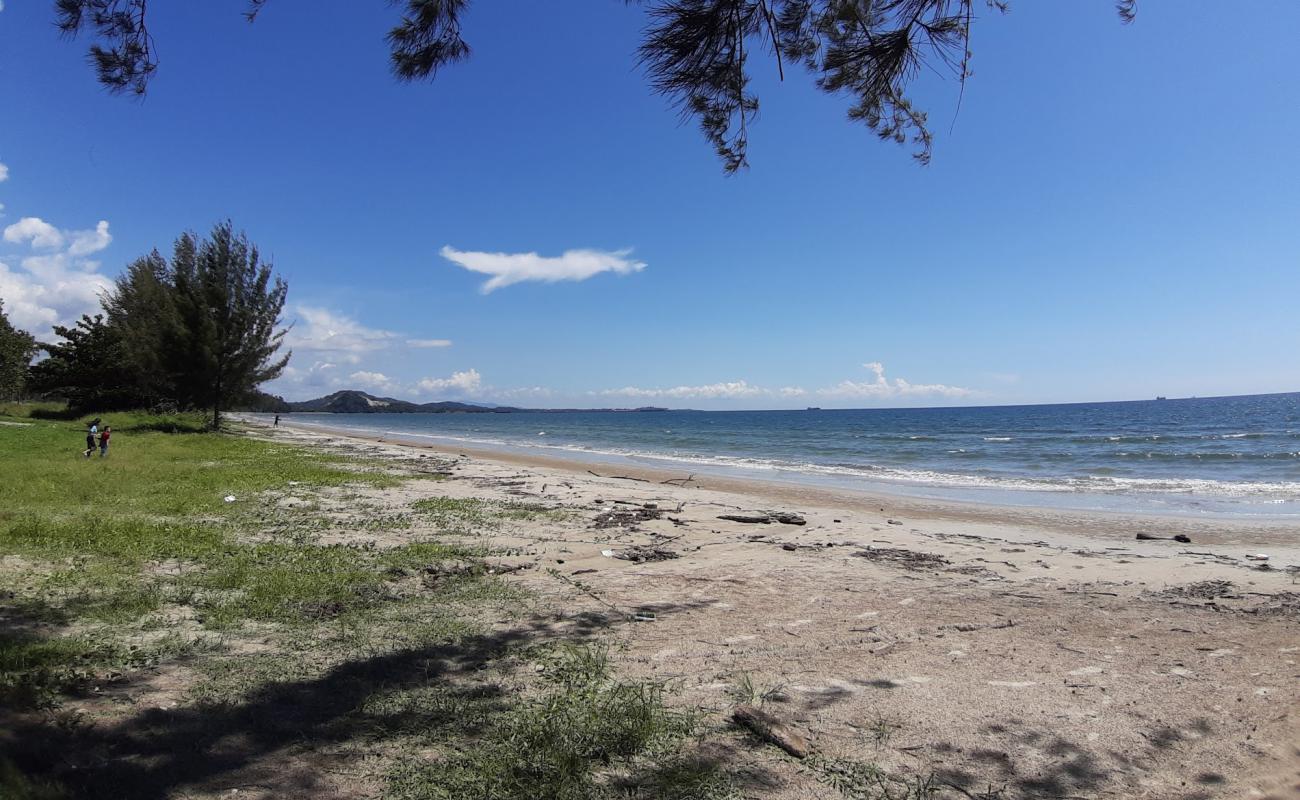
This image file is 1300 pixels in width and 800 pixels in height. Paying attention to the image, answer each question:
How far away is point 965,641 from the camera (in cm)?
521

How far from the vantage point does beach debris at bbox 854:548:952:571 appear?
840 centimetres

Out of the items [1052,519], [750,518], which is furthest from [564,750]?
[1052,519]

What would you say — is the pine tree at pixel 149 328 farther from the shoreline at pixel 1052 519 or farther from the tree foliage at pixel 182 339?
the shoreline at pixel 1052 519

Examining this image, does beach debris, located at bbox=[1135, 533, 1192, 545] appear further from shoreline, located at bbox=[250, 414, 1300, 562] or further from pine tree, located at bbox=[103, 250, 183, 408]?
pine tree, located at bbox=[103, 250, 183, 408]

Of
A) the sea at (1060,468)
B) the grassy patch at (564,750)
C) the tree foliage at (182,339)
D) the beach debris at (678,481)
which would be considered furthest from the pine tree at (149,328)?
the grassy patch at (564,750)

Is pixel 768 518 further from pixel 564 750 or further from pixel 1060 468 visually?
pixel 1060 468

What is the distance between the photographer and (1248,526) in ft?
41.2

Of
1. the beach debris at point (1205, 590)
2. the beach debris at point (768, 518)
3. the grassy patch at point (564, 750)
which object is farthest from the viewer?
the beach debris at point (768, 518)

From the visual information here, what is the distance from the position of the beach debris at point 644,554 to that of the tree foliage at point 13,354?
48.4 meters

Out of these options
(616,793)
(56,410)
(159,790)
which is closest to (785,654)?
(616,793)

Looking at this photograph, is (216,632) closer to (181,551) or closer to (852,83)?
(181,551)

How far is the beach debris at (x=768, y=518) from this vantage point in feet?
38.7

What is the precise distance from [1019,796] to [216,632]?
5.22 meters

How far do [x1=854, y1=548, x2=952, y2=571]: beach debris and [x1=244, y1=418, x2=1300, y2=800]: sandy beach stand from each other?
0.05 metres
